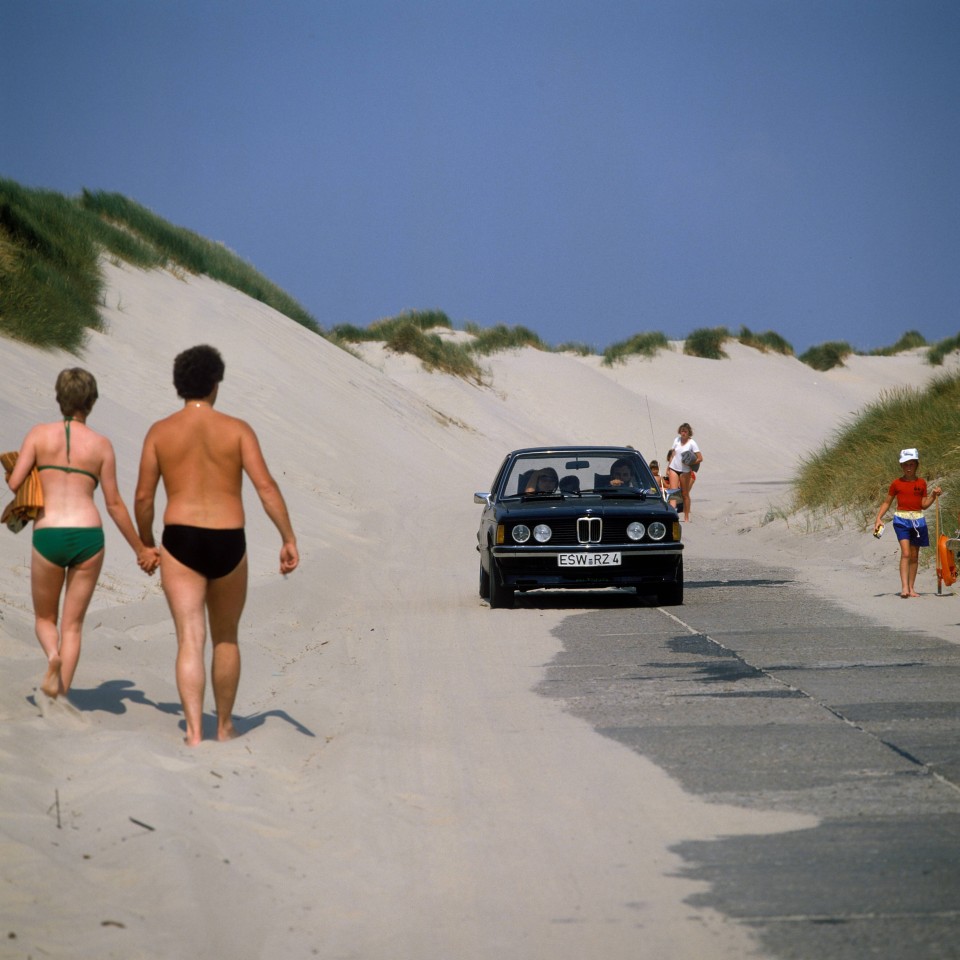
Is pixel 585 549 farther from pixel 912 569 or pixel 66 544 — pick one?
pixel 66 544

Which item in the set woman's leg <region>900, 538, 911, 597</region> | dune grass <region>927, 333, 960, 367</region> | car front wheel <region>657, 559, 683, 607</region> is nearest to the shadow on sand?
car front wheel <region>657, 559, 683, 607</region>

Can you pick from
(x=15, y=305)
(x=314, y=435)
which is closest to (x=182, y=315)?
(x=314, y=435)

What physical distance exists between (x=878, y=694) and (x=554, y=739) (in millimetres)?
2173

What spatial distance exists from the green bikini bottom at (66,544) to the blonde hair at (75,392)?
0.61m

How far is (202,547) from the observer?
6891mm

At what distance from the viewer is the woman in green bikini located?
7.24 metres

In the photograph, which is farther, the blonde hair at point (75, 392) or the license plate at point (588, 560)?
the license plate at point (588, 560)

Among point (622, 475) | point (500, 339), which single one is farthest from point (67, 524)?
point (500, 339)

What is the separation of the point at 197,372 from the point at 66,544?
1.10m

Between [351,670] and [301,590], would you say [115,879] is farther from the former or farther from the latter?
[301,590]

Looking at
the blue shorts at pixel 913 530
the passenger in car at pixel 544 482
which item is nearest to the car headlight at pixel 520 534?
the passenger in car at pixel 544 482

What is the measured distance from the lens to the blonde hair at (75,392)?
7395mm

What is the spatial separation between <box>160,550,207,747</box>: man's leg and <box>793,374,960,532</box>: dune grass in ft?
42.7

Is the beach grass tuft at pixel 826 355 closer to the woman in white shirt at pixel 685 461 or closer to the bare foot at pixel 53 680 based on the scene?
the woman in white shirt at pixel 685 461
